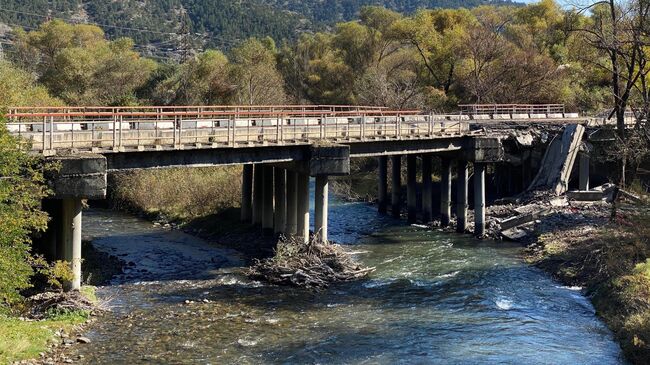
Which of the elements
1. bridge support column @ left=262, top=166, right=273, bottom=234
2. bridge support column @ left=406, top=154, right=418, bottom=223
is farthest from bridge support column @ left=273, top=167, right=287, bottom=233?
bridge support column @ left=406, top=154, right=418, bottom=223

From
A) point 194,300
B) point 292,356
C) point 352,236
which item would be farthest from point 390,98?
point 292,356

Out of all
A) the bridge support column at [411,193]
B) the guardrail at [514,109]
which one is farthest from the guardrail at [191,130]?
the guardrail at [514,109]

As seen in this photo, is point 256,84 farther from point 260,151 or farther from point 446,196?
point 260,151

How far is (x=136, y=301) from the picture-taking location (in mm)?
26797

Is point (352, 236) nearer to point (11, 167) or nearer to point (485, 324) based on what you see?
point (485, 324)

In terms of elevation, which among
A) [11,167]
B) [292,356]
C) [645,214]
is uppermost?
[11,167]

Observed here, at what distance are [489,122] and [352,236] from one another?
14.2m

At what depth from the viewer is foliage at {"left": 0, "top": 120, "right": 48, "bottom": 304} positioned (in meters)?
20.9

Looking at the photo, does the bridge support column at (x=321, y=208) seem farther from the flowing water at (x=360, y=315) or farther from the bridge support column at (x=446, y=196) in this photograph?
the bridge support column at (x=446, y=196)

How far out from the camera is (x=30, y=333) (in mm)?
21266

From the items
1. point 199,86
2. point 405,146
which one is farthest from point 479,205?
point 199,86

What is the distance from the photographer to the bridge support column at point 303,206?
109ft

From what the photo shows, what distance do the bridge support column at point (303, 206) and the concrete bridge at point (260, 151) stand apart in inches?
1.8

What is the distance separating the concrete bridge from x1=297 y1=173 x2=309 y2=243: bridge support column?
0.05 meters
